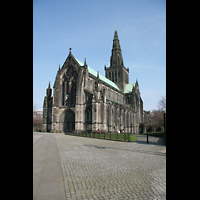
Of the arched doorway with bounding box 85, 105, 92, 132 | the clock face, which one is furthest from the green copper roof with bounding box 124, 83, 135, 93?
the arched doorway with bounding box 85, 105, 92, 132

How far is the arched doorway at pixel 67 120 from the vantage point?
3809cm

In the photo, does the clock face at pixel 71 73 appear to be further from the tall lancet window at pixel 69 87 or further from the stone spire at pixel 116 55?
the stone spire at pixel 116 55

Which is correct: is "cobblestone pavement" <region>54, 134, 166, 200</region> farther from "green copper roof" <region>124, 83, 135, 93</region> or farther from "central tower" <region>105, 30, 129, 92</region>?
"green copper roof" <region>124, 83, 135, 93</region>

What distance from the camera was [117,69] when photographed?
63688 millimetres

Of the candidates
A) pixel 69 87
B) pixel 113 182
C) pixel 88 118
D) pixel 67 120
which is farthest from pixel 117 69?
pixel 113 182

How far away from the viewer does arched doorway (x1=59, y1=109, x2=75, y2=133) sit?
3809 centimetres

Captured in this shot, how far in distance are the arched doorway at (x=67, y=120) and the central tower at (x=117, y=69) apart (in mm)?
29005

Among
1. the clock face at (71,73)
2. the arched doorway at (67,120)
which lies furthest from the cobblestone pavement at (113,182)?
the clock face at (71,73)

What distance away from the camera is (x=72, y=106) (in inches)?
1518

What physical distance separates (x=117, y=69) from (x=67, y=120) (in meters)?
33.3
